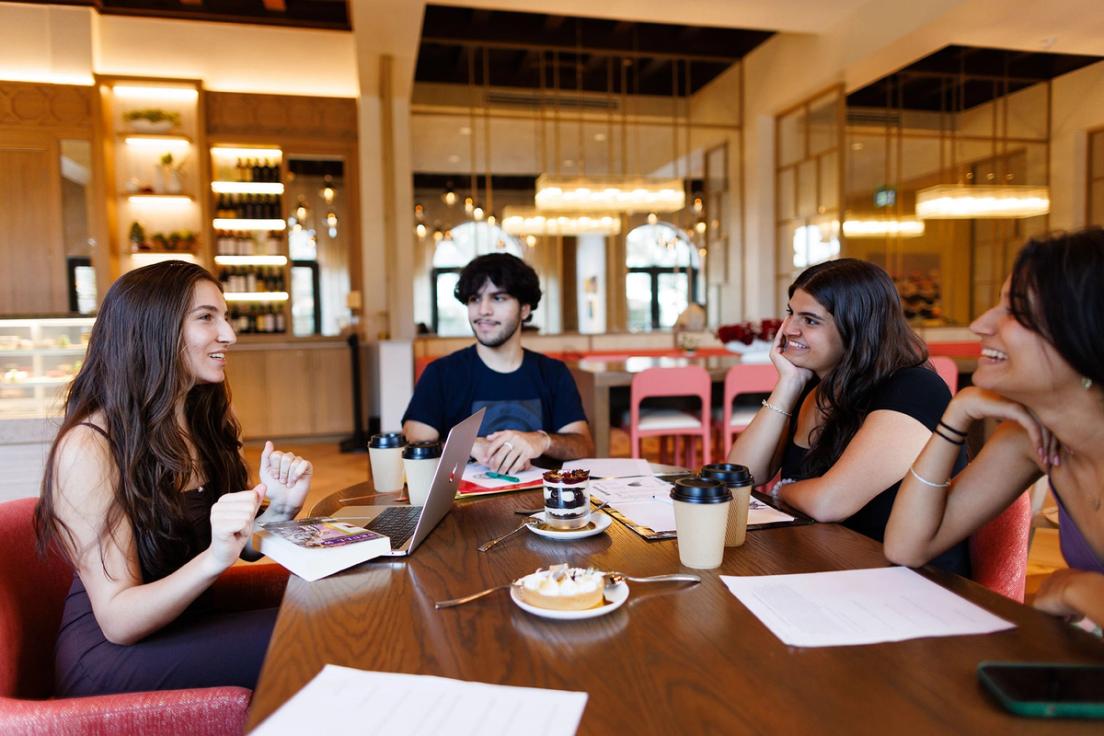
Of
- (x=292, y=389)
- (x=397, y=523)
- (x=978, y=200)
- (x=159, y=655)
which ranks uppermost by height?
(x=978, y=200)

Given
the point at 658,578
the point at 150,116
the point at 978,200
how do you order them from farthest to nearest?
the point at 978,200
the point at 150,116
the point at 658,578

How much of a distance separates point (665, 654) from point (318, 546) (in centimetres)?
63

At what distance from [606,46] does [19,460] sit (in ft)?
22.9

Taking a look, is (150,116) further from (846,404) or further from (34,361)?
(846,404)

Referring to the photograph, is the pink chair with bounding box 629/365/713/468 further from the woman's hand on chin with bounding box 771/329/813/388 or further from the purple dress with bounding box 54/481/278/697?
the purple dress with bounding box 54/481/278/697

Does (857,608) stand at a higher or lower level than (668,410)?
higher

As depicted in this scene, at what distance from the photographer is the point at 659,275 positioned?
10102 mm

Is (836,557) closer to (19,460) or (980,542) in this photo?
(980,542)

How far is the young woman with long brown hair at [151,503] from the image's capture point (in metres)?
1.22

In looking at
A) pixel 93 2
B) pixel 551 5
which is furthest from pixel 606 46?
pixel 93 2

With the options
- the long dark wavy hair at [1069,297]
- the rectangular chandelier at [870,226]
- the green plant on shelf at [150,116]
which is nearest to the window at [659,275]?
the rectangular chandelier at [870,226]

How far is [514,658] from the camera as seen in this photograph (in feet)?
2.88

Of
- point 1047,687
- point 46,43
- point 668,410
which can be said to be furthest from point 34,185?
point 1047,687

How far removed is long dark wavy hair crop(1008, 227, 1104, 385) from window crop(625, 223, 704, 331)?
25.5ft
